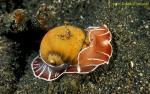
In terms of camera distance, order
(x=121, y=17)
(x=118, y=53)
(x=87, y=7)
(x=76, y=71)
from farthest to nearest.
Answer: (x=87, y=7) < (x=121, y=17) < (x=118, y=53) < (x=76, y=71)

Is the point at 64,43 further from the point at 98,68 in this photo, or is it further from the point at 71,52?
the point at 98,68

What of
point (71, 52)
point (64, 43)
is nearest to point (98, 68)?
point (71, 52)

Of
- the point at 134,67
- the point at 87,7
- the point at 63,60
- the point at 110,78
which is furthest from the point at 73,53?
the point at 87,7

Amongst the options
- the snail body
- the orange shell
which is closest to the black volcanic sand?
the snail body

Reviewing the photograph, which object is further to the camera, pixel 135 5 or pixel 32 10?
pixel 32 10

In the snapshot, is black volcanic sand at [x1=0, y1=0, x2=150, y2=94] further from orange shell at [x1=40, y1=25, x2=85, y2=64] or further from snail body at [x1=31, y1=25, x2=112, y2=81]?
orange shell at [x1=40, y1=25, x2=85, y2=64]

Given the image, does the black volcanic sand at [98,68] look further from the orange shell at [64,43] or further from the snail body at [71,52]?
the orange shell at [64,43]

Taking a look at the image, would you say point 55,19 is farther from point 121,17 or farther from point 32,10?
point 121,17
